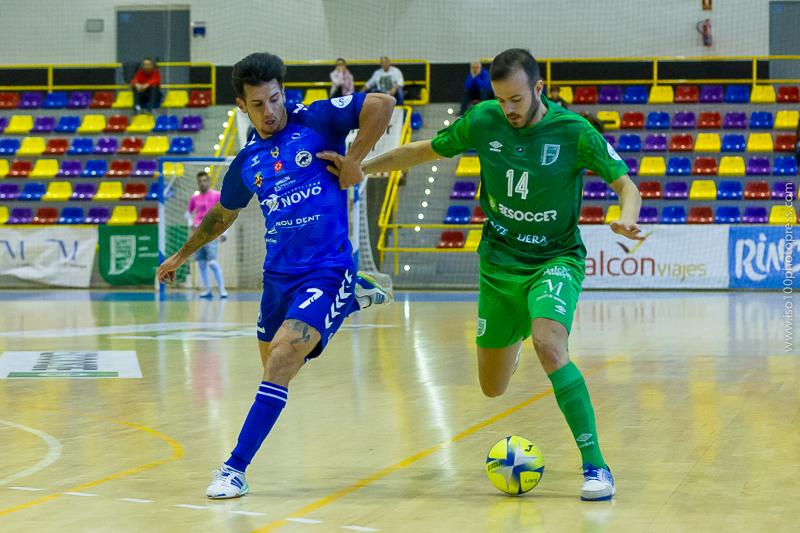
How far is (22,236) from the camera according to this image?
24391 mm

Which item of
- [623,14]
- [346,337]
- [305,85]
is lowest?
[346,337]

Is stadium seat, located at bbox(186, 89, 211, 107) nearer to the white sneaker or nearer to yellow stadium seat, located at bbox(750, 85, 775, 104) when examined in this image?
yellow stadium seat, located at bbox(750, 85, 775, 104)

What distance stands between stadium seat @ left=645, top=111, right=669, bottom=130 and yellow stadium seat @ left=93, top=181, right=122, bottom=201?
12.3 meters

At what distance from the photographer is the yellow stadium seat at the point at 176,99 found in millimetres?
28250

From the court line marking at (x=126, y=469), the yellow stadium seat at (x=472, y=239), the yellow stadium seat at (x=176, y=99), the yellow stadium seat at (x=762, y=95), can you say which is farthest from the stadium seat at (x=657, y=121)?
the court line marking at (x=126, y=469)

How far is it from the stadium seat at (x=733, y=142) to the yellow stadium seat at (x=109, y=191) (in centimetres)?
1387

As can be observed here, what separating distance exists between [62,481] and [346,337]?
25.7ft

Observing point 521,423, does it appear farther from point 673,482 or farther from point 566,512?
point 566,512

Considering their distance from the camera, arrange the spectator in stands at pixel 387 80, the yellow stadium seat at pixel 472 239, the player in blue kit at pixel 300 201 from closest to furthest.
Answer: the player in blue kit at pixel 300 201 → the yellow stadium seat at pixel 472 239 → the spectator in stands at pixel 387 80

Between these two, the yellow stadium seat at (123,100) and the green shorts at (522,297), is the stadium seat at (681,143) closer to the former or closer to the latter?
the yellow stadium seat at (123,100)

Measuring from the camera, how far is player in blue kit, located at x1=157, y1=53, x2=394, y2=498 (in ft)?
17.1

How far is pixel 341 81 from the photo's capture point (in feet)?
80.9

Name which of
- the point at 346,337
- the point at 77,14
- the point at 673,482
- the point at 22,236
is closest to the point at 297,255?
the point at 673,482

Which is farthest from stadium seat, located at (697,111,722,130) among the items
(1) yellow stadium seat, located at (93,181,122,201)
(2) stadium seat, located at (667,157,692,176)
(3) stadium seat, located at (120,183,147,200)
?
(1) yellow stadium seat, located at (93,181,122,201)
